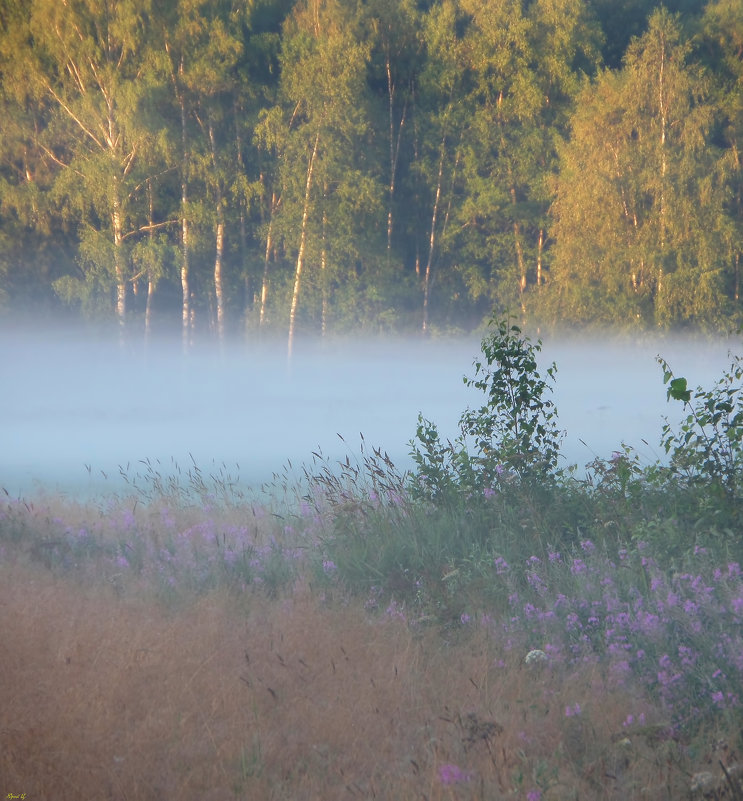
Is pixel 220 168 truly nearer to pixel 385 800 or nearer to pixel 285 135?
pixel 285 135

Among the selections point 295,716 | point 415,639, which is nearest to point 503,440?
point 415,639

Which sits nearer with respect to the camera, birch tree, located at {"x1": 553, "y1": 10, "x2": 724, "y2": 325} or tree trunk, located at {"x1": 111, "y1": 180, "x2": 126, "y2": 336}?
birch tree, located at {"x1": 553, "y1": 10, "x2": 724, "y2": 325}

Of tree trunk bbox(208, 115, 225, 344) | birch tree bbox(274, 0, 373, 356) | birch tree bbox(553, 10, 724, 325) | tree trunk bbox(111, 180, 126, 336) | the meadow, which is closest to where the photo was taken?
the meadow

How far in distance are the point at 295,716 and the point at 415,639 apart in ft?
4.01

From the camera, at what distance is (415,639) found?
520cm

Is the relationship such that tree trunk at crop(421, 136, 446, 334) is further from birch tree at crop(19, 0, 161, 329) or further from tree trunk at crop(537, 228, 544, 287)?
birch tree at crop(19, 0, 161, 329)

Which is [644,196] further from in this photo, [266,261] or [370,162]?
[266,261]

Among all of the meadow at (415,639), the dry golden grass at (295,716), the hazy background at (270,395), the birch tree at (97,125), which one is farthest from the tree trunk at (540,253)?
the dry golden grass at (295,716)

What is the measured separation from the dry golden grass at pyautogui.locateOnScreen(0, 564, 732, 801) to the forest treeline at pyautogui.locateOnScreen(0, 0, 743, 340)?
14.5 meters

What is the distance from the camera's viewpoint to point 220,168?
68.7 feet

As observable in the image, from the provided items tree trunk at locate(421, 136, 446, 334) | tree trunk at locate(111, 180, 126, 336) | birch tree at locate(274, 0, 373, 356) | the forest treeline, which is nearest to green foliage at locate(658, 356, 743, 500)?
the forest treeline

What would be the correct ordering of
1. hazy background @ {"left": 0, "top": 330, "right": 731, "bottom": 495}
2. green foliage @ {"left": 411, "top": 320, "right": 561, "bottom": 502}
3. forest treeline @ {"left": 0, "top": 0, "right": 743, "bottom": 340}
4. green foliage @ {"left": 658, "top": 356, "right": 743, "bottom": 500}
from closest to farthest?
green foliage @ {"left": 658, "top": 356, "right": 743, "bottom": 500}, green foliage @ {"left": 411, "top": 320, "right": 561, "bottom": 502}, hazy background @ {"left": 0, "top": 330, "right": 731, "bottom": 495}, forest treeline @ {"left": 0, "top": 0, "right": 743, "bottom": 340}

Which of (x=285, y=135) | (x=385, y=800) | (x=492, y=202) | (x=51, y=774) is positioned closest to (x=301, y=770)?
(x=385, y=800)

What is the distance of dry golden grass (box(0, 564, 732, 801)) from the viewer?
140 inches
